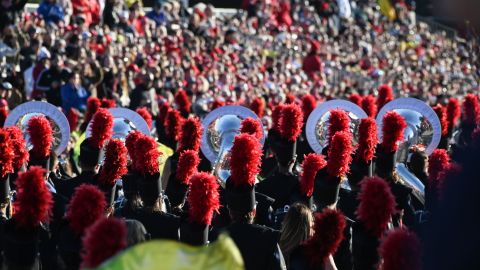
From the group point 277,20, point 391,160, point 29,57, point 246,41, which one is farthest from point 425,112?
point 277,20

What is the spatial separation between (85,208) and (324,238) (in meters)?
0.94

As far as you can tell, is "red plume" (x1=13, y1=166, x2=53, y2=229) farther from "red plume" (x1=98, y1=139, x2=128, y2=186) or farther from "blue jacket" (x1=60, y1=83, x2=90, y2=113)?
"blue jacket" (x1=60, y1=83, x2=90, y2=113)

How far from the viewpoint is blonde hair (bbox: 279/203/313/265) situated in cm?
543

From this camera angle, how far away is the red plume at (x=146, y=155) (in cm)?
648

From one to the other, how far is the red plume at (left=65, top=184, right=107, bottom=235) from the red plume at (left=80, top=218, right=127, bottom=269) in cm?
88

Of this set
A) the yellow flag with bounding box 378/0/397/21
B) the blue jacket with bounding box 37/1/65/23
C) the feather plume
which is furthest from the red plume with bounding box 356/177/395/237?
the yellow flag with bounding box 378/0/397/21

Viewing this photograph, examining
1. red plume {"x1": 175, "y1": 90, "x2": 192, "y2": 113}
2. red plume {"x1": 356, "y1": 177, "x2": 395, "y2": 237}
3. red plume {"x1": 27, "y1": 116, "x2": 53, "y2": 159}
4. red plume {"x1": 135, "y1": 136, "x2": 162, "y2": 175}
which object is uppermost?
red plume {"x1": 356, "y1": 177, "x2": 395, "y2": 237}

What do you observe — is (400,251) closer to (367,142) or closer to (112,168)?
(112,168)

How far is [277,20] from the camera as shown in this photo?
25781 mm

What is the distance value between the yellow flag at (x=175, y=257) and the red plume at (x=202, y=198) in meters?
2.74

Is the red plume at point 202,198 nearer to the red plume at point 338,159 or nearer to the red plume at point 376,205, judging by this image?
the red plume at point 338,159

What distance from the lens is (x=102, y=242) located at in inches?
133

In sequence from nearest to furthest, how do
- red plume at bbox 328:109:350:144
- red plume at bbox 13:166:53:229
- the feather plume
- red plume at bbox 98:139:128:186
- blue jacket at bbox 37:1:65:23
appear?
red plume at bbox 13:166:53:229 < red plume at bbox 98:139:128:186 < the feather plume < red plume at bbox 328:109:350:144 < blue jacket at bbox 37:1:65:23

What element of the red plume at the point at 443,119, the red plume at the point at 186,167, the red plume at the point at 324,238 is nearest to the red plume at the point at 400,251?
the red plume at the point at 324,238
